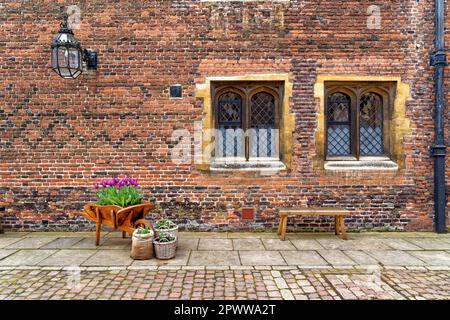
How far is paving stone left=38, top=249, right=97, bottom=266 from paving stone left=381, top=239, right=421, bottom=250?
531cm

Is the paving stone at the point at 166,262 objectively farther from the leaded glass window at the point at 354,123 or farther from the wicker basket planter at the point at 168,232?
the leaded glass window at the point at 354,123

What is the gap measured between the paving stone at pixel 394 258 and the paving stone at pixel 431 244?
0.68 meters

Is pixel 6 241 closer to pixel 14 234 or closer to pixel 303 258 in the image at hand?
pixel 14 234

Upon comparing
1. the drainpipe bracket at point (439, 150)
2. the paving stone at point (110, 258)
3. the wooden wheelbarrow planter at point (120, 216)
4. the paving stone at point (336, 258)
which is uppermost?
the drainpipe bracket at point (439, 150)

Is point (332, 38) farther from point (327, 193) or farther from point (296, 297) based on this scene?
point (296, 297)

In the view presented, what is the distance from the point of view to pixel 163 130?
596 cm

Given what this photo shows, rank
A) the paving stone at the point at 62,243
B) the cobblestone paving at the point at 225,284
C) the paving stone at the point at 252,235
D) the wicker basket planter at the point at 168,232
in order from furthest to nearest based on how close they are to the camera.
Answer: the paving stone at the point at 252,235, the paving stone at the point at 62,243, the wicker basket planter at the point at 168,232, the cobblestone paving at the point at 225,284

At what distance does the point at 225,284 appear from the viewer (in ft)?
11.5

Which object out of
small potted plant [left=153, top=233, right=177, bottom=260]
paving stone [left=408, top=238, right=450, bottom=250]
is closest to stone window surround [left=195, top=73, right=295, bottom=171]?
small potted plant [left=153, top=233, right=177, bottom=260]

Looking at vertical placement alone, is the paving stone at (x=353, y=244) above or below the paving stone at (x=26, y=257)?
below

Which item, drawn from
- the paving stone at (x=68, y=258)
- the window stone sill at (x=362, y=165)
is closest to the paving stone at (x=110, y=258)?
the paving stone at (x=68, y=258)

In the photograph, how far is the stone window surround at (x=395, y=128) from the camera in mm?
5953

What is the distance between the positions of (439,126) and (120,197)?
6619 mm

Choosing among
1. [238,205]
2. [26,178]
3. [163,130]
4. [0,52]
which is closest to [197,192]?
[238,205]
